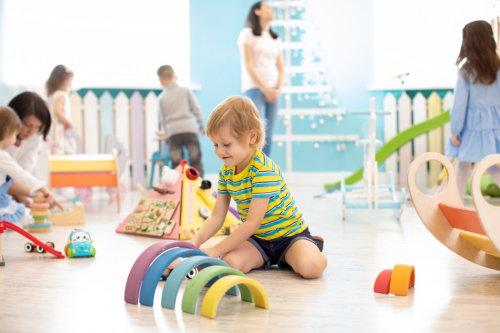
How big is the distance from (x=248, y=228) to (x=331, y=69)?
449 centimetres

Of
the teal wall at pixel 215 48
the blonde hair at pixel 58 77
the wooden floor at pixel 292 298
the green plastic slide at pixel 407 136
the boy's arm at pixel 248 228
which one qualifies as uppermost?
the teal wall at pixel 215 48

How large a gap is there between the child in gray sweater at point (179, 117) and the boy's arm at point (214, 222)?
254 centimetres

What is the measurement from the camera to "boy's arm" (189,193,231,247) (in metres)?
2.07

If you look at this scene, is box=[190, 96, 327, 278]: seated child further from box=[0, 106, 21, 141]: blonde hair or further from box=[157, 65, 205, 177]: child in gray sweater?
box=[157, 65, 205, 177]: child in gray sweater

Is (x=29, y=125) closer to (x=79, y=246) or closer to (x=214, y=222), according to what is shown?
(x=79, y=246)

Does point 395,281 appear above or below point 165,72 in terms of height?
below

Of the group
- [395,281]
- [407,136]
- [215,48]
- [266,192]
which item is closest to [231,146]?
[266,192]

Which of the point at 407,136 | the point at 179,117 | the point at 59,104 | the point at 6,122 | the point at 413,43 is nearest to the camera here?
the point at 6,122

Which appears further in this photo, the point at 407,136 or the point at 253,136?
the point at 407,136

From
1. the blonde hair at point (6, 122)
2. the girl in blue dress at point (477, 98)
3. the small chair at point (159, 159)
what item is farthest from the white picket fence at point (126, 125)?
the girl in blue dress at point (477, 98)

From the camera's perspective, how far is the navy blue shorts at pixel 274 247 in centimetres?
214

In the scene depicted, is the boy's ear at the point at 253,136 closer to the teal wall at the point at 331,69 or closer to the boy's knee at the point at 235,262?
the boy's knee at the point at 235,262

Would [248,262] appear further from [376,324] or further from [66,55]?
[66,55]

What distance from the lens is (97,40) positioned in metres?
6.02
